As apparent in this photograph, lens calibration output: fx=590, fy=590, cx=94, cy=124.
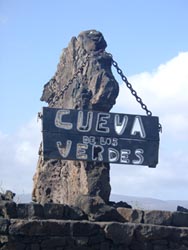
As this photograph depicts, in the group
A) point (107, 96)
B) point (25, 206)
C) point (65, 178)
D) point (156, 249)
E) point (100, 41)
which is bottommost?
point (156, 249)

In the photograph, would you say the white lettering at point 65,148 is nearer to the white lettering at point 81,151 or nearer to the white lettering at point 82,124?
the white lettering at point 81,151

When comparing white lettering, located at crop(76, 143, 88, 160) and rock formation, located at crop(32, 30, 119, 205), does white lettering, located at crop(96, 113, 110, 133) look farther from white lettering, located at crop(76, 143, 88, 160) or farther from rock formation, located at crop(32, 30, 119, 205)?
rock formation, located at crop(32, 30, 119, 205)

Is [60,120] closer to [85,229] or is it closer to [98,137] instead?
[98,137]

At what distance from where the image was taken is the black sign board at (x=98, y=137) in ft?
29.7

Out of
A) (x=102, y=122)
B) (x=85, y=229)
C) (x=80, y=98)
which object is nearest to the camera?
(x=85, y=229)

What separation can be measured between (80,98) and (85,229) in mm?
4349

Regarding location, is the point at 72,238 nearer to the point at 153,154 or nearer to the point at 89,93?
the point at 153,154

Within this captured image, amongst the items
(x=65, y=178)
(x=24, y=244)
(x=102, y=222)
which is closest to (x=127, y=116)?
(x=102, y=222)

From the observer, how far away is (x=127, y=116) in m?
9.26

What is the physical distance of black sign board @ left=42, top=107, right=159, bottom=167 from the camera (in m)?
9.04

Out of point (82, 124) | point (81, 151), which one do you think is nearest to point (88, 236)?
point (81, 151)

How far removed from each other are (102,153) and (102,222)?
1799mm

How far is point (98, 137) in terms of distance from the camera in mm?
9227

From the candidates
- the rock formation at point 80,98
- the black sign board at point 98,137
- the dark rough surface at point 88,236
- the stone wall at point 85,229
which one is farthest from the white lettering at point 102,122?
the dark rough surface at point 88,236
